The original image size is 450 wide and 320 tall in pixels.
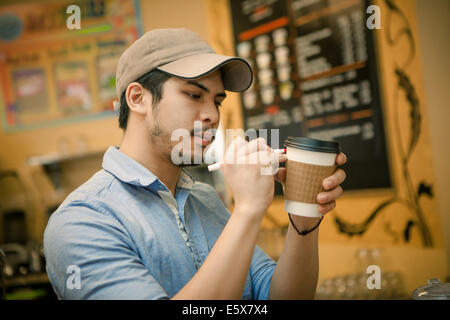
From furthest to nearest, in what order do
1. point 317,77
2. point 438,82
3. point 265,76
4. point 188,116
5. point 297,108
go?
point 265,76
point 297,108
point 317,77
point 438,82
point 188,116

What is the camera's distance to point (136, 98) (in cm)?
106

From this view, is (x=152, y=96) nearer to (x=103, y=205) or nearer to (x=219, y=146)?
(x=103, y=205)

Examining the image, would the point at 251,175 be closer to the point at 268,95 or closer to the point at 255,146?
the point at 255,146

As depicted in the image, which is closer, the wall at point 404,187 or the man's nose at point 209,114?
the man's nose at point 209,114

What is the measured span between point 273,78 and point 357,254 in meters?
1.14

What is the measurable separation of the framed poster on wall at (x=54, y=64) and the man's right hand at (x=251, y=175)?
9.02 ft

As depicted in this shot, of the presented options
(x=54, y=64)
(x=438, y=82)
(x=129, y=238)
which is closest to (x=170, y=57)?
(x=129, y=238)

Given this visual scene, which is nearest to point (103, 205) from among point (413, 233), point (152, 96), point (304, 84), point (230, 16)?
point (152, 96)

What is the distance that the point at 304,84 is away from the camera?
228cm

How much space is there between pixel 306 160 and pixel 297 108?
1577 millimetres

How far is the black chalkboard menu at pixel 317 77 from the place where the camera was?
1939 millimetres

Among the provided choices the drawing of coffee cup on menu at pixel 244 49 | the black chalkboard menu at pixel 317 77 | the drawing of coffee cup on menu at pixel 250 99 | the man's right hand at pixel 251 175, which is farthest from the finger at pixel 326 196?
the drawing of coffee cup on menu at pixel 244 49

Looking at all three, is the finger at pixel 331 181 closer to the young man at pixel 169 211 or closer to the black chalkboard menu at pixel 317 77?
the young man at pixel 169 211
